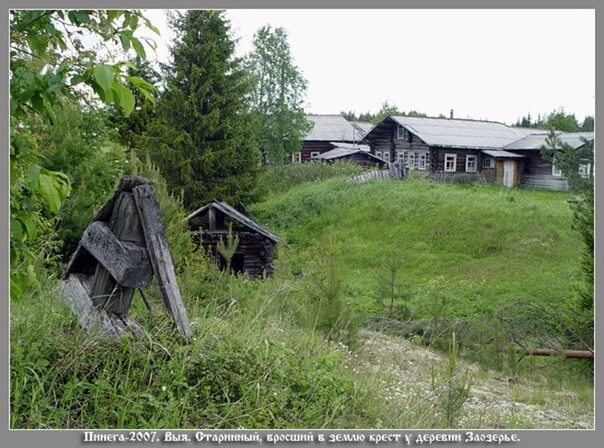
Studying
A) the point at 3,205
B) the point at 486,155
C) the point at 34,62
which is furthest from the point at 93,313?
the point at 486,155

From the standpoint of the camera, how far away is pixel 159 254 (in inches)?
122

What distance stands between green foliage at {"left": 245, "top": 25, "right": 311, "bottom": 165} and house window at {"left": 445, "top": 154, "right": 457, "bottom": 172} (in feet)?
11.6

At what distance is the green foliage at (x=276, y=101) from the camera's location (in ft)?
23.1

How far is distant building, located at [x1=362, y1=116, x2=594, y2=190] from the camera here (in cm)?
758

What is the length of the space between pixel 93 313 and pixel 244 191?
576cm

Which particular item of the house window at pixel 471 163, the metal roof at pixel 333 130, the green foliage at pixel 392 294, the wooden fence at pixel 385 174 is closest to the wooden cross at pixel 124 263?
the green foliage at pixel 392 294

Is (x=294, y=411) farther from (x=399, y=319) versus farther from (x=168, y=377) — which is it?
(x=399, y=319)

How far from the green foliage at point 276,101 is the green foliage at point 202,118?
0.60 ft

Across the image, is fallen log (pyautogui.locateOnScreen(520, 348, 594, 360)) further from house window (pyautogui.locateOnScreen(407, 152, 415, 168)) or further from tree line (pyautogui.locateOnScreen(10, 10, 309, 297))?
house window (pyautogui.locateOnScreen(407, 152, 415, 168))

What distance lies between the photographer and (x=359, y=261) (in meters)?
8.41

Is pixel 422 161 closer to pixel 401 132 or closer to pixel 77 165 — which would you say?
pixel 401 132

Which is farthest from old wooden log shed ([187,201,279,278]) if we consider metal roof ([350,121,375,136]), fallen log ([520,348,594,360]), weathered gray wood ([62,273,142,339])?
weathered gray wood ([62,273,142,339])

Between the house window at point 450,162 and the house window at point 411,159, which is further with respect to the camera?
the house window at point 411,159

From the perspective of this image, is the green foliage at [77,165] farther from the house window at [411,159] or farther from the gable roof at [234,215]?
the house window at [411,159]
